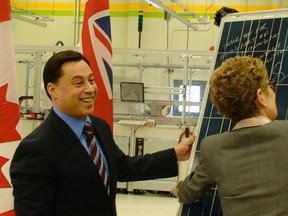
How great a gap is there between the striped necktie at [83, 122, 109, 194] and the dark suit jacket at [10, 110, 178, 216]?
0.05m

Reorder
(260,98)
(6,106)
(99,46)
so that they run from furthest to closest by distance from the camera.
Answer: (99,46)
(6,106)
(260,98)

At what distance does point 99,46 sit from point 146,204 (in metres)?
3.19

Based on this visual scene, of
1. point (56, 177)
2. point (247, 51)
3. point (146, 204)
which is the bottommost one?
point (146, 204)

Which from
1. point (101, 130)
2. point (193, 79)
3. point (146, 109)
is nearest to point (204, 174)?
point (101, 130)

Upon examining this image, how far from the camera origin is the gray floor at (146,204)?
4.86m

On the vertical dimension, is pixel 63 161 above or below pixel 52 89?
below

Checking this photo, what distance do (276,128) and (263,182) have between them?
0.17 m

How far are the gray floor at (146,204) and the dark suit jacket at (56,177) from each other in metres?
3.48

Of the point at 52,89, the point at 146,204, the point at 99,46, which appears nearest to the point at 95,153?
the point at 52,89

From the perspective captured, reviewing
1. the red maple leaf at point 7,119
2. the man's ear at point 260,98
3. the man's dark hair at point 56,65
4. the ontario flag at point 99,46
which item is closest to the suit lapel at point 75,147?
the man's dark hair at point 56,65

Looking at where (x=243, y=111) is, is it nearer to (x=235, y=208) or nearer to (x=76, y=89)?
(x=235, y=208)

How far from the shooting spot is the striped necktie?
1469 millimetres

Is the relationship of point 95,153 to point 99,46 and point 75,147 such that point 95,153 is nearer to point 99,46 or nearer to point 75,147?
point 75,147

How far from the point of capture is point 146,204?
5223 mm
